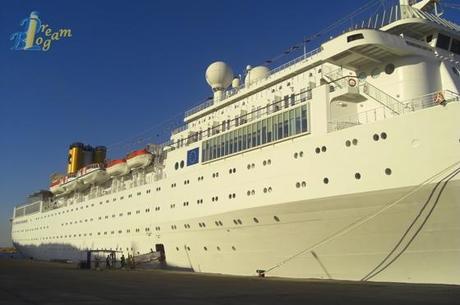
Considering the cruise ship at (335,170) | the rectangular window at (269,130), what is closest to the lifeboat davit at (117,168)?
the cruise ship at (335,170)

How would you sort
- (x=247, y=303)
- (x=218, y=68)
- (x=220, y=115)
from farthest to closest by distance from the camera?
1. (x=218, y=68)
2. (x=220, y=115)
3. (x=247, y=303)

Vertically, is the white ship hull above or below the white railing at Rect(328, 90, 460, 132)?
below

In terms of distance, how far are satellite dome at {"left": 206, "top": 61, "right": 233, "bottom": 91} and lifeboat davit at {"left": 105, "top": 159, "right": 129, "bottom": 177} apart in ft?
34.8

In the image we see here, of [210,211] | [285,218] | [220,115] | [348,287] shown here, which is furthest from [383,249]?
[220,115]

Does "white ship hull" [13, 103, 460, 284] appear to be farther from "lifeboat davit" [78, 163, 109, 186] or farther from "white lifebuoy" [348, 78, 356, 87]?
"lifeboat davit" [78, 163, 109, 186]

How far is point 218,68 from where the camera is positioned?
32.5m

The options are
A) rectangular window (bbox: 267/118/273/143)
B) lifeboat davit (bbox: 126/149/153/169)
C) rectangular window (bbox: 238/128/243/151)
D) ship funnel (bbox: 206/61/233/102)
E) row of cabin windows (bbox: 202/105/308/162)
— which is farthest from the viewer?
lifeboat davit (bbox: 126/149/153/169)

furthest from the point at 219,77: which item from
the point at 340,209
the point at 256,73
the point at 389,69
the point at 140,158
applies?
→ the point at 340,209

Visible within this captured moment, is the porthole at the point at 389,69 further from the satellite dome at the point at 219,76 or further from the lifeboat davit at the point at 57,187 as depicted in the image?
the lifeboat davit at the point at 57,187

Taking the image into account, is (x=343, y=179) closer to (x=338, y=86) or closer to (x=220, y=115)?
(x=338, y=86)

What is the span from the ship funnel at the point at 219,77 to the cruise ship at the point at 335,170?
1.81m

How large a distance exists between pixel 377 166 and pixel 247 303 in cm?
875

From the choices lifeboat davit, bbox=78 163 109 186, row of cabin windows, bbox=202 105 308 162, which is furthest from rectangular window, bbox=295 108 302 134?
lifeboat davit, bbox=78 163 109 186

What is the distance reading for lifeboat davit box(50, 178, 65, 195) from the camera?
2006 inches
